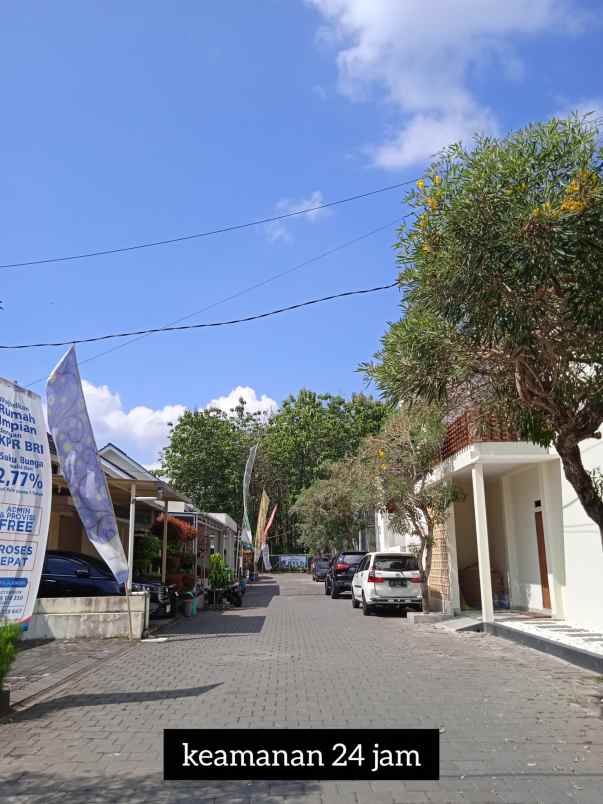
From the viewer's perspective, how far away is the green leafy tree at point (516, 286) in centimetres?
670

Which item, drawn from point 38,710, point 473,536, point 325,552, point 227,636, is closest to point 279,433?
point 325,552

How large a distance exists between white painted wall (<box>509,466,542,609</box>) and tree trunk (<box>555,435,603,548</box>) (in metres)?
8.58

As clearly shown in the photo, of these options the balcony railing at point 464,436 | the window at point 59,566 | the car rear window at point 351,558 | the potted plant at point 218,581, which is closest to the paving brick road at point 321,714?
the window at point 59,566

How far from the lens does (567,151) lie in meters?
7.17

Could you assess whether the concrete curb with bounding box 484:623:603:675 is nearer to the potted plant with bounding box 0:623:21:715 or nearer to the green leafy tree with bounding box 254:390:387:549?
the potted plant with bounding box 0:623:21:715

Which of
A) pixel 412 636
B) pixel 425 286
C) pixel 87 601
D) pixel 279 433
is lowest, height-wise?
pixel 412 636

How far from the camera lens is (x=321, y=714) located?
7.08m

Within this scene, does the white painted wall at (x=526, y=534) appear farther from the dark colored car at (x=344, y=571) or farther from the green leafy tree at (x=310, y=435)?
the green leafy tree at (x=310, y=435)

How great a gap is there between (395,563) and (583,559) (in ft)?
20.2

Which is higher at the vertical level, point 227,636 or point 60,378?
point 60,378

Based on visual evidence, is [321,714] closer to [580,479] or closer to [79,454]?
[580,479]

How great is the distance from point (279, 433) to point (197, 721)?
161 ft

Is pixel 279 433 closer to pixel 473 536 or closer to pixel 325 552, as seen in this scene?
pixel 325 552

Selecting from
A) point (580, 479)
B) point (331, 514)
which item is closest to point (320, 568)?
point (331, 514)
